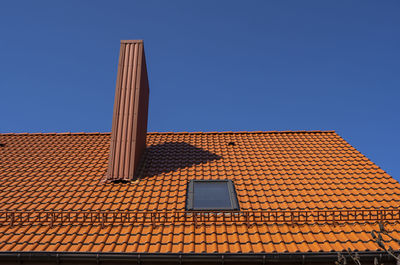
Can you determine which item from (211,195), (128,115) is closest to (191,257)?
(211,195)

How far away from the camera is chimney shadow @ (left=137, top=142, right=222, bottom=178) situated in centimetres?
873

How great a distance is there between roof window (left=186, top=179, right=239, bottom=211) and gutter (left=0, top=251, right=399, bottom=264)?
1.43m

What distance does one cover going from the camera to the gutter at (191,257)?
5.25 metres

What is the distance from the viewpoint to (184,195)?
23.9 feet

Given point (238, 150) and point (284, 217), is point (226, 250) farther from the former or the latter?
point (238, 150)

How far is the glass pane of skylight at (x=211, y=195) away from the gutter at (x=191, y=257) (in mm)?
1497

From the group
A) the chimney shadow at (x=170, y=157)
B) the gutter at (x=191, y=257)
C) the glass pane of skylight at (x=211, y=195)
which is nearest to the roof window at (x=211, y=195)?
the glass pane of skylight at (x=211, y=195)

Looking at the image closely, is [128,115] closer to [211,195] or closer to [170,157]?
[170,157]

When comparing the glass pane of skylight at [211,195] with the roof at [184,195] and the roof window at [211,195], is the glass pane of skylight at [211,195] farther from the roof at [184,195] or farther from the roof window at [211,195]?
the roof at [184,195]

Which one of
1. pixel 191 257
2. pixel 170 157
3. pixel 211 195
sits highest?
pixel 170 157

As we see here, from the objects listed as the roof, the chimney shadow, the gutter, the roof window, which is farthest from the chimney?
the gutter

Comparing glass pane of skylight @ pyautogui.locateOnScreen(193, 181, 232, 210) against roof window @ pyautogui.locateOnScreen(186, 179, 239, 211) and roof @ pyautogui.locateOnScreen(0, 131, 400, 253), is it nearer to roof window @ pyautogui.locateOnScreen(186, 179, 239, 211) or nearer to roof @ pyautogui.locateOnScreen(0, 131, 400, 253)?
roof window @ pyautogui.locateOnScreen(186, 179, 239, 211)

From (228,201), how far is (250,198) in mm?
585

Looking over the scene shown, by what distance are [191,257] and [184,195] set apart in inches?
83.5
